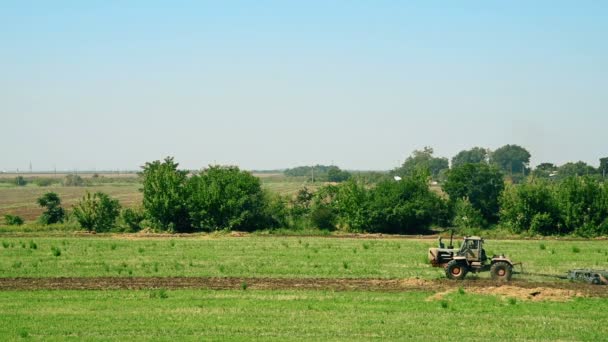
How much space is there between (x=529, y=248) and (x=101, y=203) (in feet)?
109

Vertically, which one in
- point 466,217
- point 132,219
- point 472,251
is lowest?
point 472,251

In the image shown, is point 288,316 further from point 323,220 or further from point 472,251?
point 323,220

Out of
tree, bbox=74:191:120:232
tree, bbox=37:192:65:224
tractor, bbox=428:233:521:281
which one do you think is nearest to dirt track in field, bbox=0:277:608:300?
tractor, bbox=428:233:521:281

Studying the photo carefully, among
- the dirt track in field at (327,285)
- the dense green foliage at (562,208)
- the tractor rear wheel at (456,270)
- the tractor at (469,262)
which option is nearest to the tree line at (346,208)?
the dense green foliage at (562,208)

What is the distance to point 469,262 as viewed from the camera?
101 ft

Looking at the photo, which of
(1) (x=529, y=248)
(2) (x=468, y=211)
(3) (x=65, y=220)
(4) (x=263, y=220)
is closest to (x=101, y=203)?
(3) (x=65, y=220)

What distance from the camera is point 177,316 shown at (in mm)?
22328

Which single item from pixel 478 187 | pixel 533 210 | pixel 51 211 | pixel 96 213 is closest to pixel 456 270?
pixel 533 210

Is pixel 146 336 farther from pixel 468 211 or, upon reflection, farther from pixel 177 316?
pixel 468 211

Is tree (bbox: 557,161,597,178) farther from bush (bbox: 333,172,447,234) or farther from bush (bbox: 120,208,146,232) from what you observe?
bush (bbox: 120,208,146,232)

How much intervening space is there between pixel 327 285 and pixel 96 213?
35.6 metres

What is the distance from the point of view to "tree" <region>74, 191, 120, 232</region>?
59281 millimetres

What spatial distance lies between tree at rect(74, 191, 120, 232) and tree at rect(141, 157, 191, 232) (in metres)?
2.83

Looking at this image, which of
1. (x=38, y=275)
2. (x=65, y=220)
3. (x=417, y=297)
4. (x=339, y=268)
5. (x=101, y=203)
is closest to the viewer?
(x=417, y=297)
